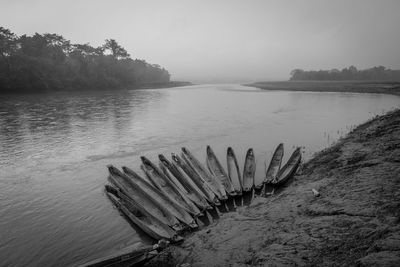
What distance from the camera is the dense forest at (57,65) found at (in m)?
49.2

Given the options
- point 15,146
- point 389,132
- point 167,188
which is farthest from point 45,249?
point 389,132

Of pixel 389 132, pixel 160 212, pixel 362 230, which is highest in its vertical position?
pixel 389 132

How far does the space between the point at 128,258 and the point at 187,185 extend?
419cm

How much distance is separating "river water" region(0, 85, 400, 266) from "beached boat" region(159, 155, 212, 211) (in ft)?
6.59

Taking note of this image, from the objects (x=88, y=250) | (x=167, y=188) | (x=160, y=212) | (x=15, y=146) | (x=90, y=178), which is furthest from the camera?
(x=15, y=146)

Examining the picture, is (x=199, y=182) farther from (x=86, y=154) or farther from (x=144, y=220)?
(x=86, y=154)

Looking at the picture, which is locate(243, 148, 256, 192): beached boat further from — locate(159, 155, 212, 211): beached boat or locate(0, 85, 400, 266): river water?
locate(159, 155, 212, 211): beached boat

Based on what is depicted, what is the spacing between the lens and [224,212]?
26.6 ft

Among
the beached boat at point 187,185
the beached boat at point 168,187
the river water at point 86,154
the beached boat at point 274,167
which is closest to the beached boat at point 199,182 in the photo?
the beached boat at point 187,185

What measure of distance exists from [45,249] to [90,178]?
16.6 ft

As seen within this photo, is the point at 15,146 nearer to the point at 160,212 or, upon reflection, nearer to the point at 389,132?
the point at 160,212

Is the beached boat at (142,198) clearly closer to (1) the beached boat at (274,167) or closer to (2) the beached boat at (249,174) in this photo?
(2) the beached boat at (249,174)

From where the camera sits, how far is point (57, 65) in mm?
59094

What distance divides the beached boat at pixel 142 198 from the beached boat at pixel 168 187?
54 cm
